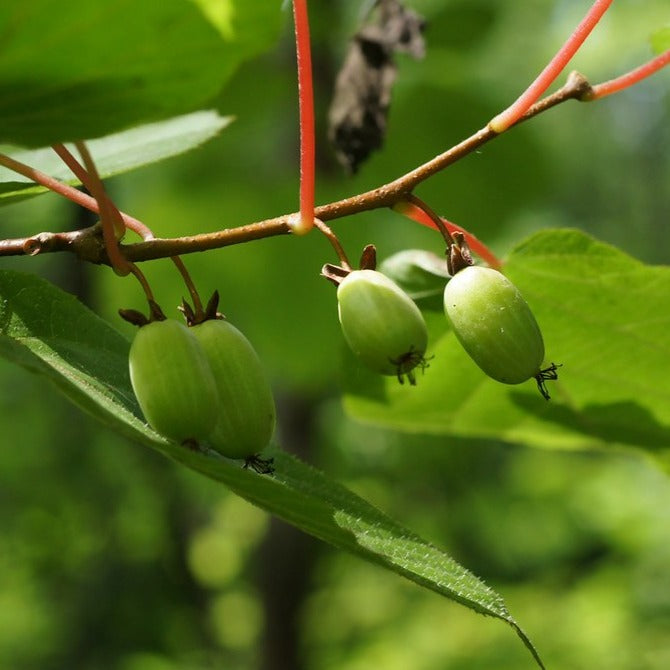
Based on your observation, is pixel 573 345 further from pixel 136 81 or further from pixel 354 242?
pixel 354 242

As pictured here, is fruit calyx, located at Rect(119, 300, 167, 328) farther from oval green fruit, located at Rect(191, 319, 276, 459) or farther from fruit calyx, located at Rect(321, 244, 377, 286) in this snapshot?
fruit calyx, located at Rect(321, 244, 377, 286)

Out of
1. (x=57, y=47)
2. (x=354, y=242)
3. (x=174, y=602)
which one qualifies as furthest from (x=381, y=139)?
(x=174, y=602)

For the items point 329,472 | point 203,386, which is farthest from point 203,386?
point 329,472

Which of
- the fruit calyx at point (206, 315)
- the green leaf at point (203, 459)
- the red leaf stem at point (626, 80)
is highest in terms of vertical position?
the red leaf stem at point (626, 80)

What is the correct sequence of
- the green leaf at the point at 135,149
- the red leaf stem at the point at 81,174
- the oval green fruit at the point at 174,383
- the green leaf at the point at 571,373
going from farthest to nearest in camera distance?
the green leaf at the point at 571,373
the green leaf at the point at 135,149
the red leaf stem at the point at 81,174
the oval green fruit at the point at 174,383

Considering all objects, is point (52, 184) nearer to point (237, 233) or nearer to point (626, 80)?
point (237, 233)

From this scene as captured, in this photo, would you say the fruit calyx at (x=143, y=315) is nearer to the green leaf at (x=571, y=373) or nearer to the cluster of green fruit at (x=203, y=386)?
the cluster of green fruit at (x=203, y=386)

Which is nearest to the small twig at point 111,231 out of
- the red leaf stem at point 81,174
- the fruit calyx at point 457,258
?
the red leaf stem at point 81,174

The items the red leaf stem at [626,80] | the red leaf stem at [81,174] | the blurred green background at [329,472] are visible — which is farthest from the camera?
the blurred green background at [329,472]
